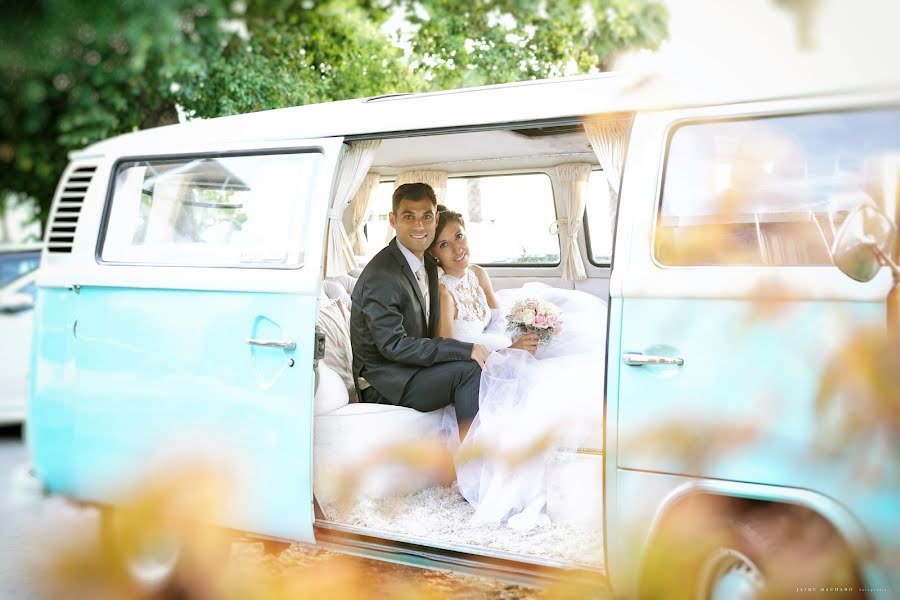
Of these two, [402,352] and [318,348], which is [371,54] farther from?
[318,348]

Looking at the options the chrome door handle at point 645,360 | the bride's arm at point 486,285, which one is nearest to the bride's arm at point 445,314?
the bride's arm at point 486,285

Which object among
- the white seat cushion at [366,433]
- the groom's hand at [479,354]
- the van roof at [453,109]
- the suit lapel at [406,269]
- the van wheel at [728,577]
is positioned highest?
the van roof at [453,109]

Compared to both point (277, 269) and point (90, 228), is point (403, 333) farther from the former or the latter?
point (90, 228)

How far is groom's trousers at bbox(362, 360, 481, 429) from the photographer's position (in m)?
4.59

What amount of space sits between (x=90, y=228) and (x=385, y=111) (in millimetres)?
1772

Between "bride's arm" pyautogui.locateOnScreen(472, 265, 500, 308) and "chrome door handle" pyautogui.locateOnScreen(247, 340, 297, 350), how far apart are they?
224 centimetres

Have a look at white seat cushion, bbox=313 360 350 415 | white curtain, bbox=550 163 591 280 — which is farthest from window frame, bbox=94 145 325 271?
white curtain, bbox=550 163 591 280

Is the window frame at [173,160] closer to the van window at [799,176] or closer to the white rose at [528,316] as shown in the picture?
the white rose at [528,316]

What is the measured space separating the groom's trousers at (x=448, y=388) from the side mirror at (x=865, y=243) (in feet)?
9.66

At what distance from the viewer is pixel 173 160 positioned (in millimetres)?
4555

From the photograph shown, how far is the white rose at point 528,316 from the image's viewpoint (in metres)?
5.08

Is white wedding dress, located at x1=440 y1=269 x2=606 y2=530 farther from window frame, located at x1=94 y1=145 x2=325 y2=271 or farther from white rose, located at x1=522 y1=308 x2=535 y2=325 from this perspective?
window frame, located at x1=94 y1=145 x2=325 y2=271

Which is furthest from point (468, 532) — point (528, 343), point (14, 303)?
point (14, 303)

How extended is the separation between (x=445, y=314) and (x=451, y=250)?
431 millimetres
